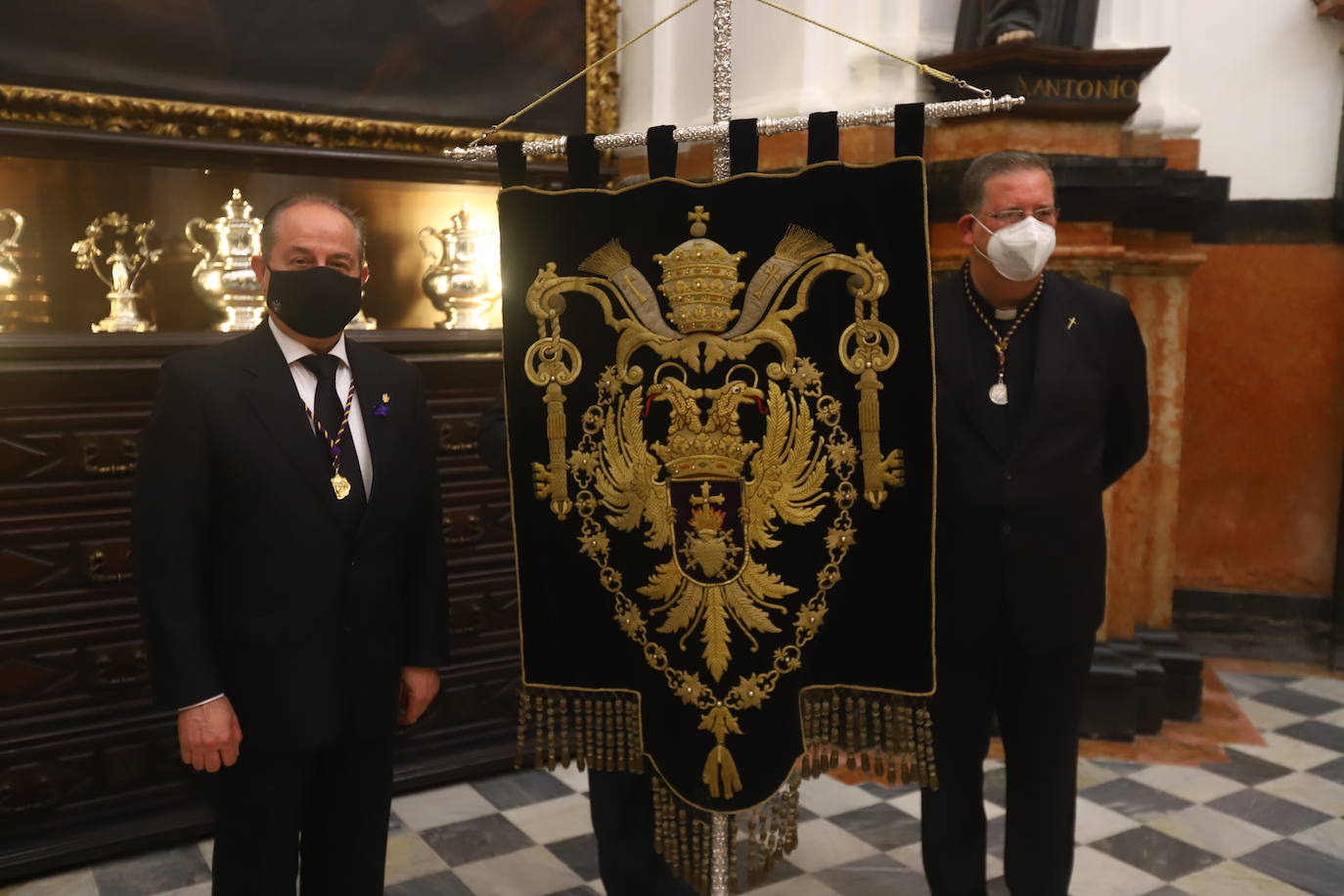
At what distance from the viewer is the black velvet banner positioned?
6.39 feet

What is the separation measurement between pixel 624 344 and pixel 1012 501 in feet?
2.91

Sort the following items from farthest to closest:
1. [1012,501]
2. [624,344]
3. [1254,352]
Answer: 1. [1254,352]
2. [1012,501]
3. [624,344]

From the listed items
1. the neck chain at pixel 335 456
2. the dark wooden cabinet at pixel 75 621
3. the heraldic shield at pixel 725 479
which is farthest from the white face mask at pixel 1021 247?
the dark wooden cabinet at pixel 75 621

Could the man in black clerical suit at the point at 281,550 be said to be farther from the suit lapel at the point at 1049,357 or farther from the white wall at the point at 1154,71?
the white wall at the point at 1154,71

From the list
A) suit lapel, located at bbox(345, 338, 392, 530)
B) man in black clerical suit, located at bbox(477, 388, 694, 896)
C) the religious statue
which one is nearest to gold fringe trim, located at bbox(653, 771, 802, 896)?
man in black clerical suit, located at bbox(477, 388, 694, 896)

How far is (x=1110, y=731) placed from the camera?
3.85 meters

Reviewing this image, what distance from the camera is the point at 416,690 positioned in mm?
2230

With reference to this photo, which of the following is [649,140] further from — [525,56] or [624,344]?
[525,56]

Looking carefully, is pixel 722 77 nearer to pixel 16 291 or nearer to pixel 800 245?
pixel 800 245

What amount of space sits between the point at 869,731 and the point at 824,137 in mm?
1108

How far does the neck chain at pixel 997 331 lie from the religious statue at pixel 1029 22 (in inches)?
64.3

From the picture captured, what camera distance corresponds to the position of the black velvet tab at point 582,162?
6.69ft

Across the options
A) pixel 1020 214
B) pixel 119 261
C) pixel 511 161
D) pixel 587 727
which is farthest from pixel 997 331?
pixel 119 261

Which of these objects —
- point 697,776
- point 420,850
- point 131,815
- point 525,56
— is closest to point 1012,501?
point 697,776
